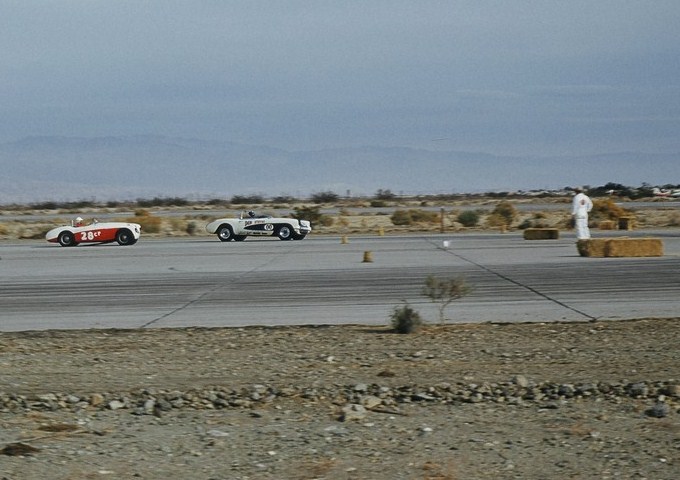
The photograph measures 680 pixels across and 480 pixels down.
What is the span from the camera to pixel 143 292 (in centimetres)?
2223

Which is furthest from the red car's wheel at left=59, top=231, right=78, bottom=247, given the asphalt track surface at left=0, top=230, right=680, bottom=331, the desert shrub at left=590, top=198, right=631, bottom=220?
the desert shrub at left=590, top=198, right=631, bottom=220

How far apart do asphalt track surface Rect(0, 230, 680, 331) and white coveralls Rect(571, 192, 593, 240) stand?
77cm

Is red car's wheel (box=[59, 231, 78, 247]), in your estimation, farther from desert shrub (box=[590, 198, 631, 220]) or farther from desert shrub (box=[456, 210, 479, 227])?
desert shrub (box=[590, 198, 631, 220])

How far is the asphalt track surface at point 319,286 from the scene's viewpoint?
55.7 feet

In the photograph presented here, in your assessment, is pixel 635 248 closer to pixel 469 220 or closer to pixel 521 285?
pixel 521 285

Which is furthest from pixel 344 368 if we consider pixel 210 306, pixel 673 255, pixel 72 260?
pixel 72 260

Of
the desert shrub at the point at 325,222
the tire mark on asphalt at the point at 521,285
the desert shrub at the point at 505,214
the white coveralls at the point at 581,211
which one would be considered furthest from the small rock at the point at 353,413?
the desert shrub at the point at 505,214

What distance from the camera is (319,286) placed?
73.9ft

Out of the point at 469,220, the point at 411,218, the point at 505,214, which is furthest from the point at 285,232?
the point at 505,214

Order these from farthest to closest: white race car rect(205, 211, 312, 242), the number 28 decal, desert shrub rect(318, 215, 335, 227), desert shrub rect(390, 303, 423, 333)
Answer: desert shrub rect(318, 215, 335, 227), white race car rect(205, 211, 312, 242), the number 28 decal, desert shrub rect(390, 303, 423, 333)

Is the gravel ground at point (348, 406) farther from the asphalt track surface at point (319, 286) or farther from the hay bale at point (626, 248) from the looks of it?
the hay bale at point (626, 248)

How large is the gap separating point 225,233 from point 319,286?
923 inches

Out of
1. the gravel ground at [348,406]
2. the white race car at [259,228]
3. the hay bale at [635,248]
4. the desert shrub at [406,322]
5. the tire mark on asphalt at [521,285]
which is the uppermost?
the white race car at [259,228]

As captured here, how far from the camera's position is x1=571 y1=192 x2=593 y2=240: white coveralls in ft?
106
